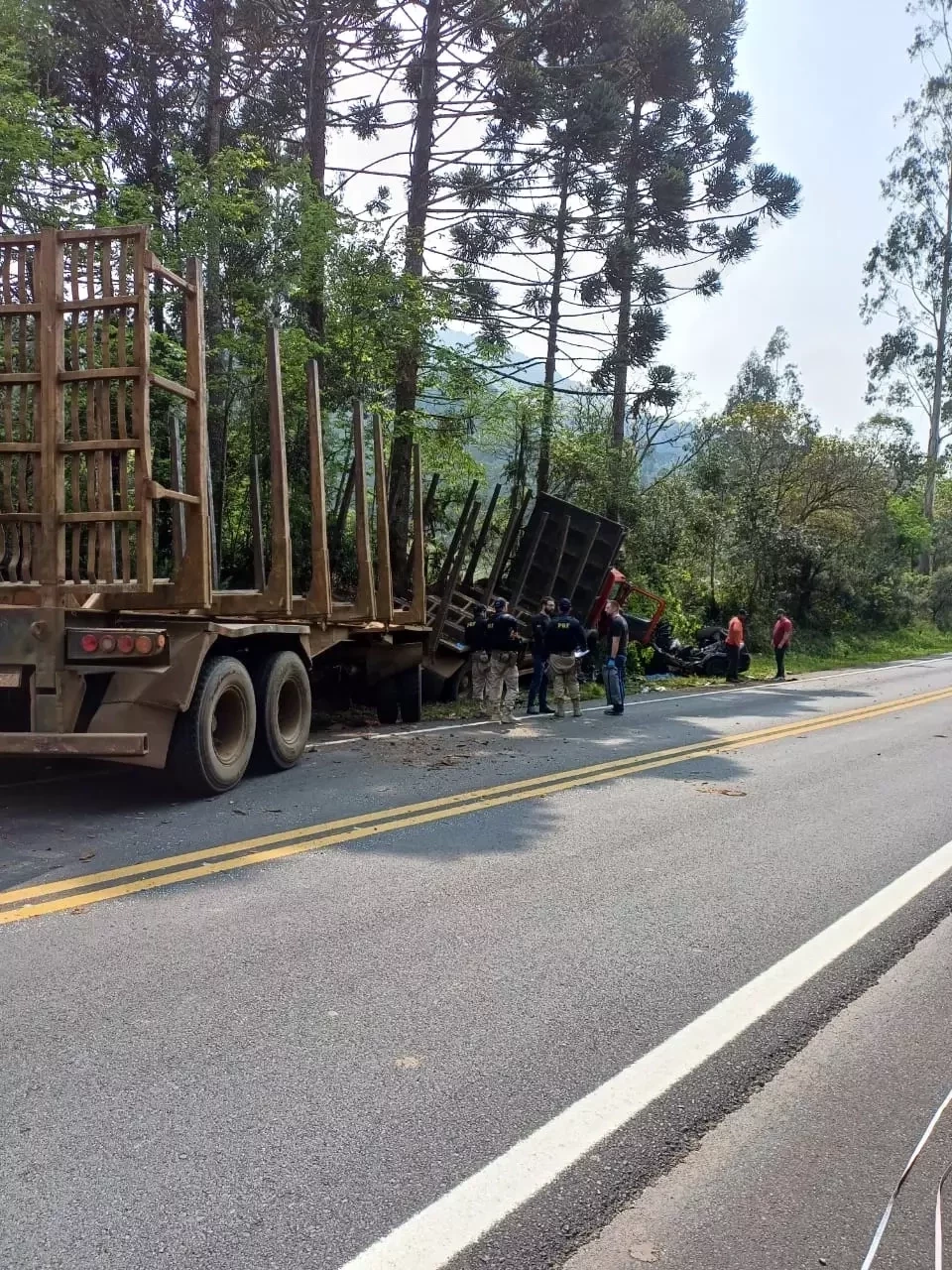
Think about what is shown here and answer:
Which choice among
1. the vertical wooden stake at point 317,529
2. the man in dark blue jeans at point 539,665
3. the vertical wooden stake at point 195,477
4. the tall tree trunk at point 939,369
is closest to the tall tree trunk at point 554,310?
the man in dark blue jeans at point 539,665

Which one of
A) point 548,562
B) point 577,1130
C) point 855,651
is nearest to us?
point 577,1130

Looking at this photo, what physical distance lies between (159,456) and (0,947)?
6.97m

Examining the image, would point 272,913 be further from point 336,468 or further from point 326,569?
point 336,468

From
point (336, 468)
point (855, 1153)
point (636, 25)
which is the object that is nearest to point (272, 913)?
point (855, 1153)

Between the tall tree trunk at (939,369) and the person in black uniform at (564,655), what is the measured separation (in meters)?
34.2

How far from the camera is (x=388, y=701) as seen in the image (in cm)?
1238

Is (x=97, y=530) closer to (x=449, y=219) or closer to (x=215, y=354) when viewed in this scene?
(x=215, y=354)

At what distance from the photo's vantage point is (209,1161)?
2.72 meters

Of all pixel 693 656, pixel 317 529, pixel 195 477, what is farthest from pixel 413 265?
pixel 195 477

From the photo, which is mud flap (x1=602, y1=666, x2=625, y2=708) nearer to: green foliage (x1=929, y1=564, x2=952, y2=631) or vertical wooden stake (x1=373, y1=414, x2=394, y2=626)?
vertical wooden stake (x1=373, y1=414, x2=394, y2=626)

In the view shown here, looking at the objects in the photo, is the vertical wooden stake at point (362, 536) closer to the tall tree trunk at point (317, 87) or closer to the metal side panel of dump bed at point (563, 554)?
the metal side panel of dump bed at point (563, 554)

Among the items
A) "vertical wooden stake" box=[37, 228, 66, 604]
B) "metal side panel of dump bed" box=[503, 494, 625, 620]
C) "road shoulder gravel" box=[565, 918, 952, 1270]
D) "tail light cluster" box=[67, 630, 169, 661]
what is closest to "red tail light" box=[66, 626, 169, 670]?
"tail light cluster" box=[67, 630, 169, 661]

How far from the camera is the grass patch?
88.7ft

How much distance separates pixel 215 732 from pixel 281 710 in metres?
1.06
